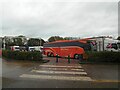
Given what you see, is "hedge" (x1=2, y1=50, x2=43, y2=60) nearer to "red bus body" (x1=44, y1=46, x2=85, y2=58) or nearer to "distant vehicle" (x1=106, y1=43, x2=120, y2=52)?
"red bus body" (x1=44, y1=46, x2=85, y2=58)

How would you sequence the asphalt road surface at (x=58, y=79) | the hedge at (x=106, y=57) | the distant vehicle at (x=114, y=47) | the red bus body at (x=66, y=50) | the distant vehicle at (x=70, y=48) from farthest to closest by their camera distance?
the distant vehicle at (x=114, y=47)
the red bus body at (x=66, y=50)
the distant vehicle at (x=70, y=48)
the hedge at (x=106, y=57)
the asphalt road surface at (x=58, y=79)

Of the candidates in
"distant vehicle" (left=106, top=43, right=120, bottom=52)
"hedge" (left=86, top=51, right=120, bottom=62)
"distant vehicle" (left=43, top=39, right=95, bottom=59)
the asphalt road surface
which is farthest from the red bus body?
the asphalt road surface

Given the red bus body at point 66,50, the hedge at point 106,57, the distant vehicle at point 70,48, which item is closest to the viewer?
the hedge at point 106,57

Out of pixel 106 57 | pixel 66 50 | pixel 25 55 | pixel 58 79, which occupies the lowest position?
pixel 58 79

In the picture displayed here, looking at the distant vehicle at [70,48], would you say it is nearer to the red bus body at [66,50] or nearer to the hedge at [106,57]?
the red bus body at [66,50]

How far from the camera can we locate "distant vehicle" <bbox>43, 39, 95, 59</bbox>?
28.5 m

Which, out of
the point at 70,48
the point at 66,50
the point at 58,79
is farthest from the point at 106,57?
the point at 58,79

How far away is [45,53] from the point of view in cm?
3603

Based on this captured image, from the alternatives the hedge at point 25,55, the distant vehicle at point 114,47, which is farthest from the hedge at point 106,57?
the distant vehicle at point 114,47

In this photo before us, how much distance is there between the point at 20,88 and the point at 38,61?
14.0 metres

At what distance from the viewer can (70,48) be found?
3008cm

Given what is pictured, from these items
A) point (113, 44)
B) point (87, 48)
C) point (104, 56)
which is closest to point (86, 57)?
point (104, 56)

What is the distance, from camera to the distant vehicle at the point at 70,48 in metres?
28.5

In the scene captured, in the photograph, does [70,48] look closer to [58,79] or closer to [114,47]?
[114,47]
